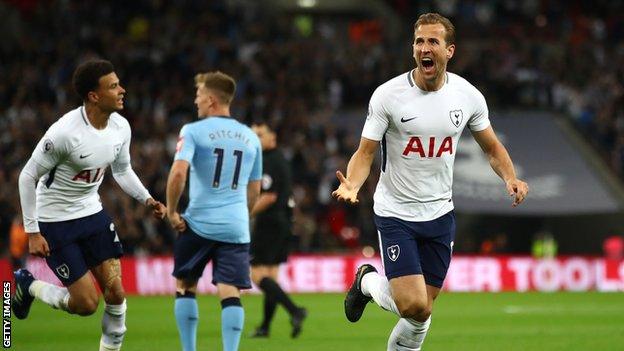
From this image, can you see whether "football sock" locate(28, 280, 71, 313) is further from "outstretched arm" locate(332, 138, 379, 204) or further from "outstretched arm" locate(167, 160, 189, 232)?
"outstretched arm" locate(332, 138, 379, 204)

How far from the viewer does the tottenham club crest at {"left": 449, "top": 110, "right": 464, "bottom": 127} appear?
8648 mm

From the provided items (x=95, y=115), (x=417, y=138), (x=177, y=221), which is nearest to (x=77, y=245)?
(x=177, y=221)

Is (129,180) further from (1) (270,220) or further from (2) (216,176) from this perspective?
(1) (270,220)

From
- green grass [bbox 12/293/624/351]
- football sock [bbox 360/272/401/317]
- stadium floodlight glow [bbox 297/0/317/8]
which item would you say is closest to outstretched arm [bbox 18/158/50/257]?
football sock [bbox 360/272/401/317]

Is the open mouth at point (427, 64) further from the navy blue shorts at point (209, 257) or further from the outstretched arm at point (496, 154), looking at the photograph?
the navy blue shorts at point (209, 257)

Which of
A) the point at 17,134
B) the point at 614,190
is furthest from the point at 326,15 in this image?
the point at 17,134

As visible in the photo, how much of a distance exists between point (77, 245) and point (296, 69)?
19.7 metres

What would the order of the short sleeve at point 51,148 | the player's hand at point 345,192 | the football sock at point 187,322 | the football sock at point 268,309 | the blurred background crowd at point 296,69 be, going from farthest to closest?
the blurred background crowd at point 296,69 → the football sock at point 268,309 → the football sock at point 187,322 → the short sleeve at point 51,148 → the player's hand at point 345,192

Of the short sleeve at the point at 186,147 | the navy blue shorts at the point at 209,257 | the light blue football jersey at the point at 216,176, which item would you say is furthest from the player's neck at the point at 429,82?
the navy blue shorts at the point at 209,257

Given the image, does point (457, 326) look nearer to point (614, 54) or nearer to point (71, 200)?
point (71, 200)

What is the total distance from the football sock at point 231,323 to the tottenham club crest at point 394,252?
1.65 m

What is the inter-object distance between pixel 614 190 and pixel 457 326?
575 inches

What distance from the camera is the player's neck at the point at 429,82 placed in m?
8.67

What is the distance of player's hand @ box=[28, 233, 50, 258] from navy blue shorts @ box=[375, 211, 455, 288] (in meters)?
2.43
